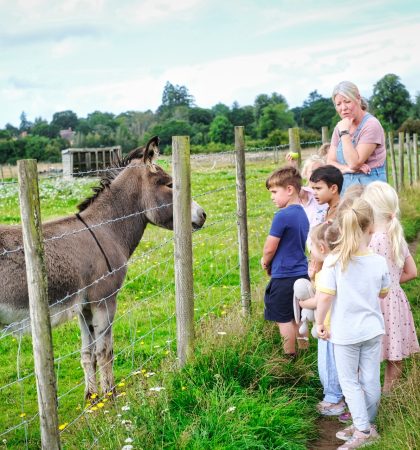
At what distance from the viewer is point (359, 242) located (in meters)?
3.70

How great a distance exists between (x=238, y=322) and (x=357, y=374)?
4.45 ft

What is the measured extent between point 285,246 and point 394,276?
2.69ft

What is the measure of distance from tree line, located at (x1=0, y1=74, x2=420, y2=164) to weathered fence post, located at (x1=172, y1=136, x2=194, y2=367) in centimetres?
5216

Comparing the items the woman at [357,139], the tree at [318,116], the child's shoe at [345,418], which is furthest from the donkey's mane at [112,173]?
the tree at [318,116]

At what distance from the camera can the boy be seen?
4496 millimetres

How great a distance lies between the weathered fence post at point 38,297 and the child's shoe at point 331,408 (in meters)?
2.03

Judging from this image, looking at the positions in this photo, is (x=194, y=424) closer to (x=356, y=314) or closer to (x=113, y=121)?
(x=356, y=314)

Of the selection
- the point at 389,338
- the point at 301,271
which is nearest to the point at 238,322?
the point at 301,271

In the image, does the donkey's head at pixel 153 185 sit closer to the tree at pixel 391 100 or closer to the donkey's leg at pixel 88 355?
the donkey's leg at pixel 88 355

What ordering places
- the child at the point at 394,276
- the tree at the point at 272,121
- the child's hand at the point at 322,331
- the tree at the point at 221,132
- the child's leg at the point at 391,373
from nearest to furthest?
the child's hand at the point at 322,331, the child at the point at 394,276, the child's leg at the point at 391,373, the tree at the point at 272,121, the tree at the point at 221,132

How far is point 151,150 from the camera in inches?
197

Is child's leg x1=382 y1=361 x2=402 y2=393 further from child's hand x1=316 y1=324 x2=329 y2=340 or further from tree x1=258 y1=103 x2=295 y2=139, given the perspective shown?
tree x1=258 y1=103 x2=295 y2=139

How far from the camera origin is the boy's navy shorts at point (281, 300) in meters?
4.64

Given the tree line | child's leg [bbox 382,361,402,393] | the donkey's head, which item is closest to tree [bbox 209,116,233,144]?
the tree line
